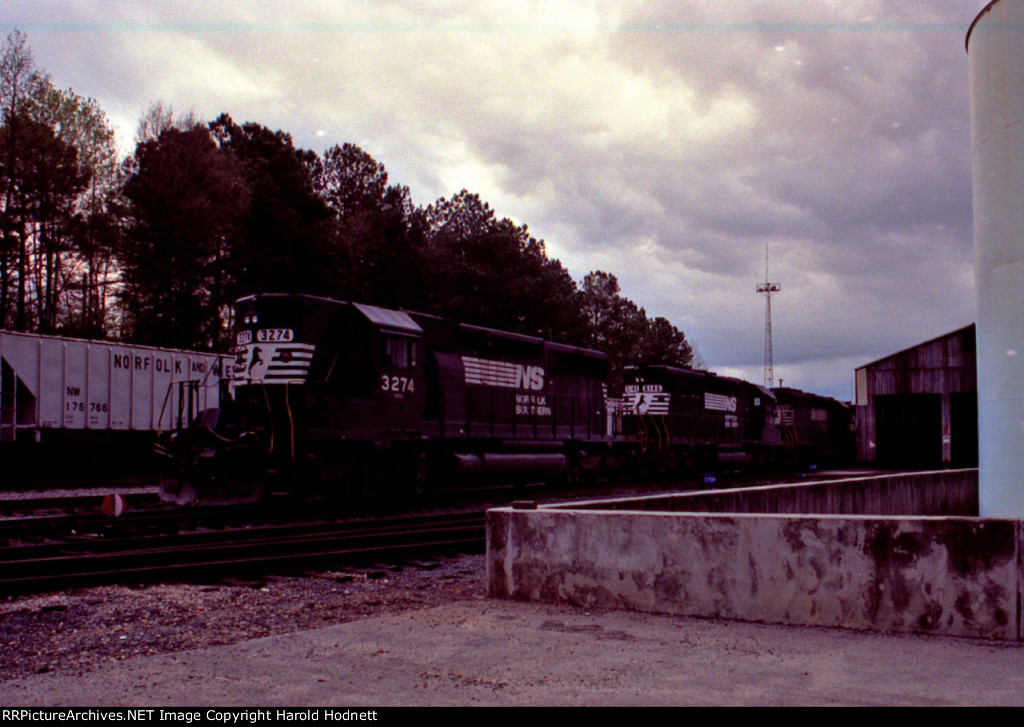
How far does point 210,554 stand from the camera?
9.80 metres

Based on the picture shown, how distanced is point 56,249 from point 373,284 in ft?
57.4

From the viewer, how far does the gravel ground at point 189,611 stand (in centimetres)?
579

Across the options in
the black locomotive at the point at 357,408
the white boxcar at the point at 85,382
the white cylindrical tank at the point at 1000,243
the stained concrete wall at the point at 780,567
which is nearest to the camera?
the stained concrete wall at the point at 780,567

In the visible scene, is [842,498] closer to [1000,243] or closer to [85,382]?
[1000,243]

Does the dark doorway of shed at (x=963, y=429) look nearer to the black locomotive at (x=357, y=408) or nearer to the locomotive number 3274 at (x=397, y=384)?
the black locomotive at (x=357, y=408)

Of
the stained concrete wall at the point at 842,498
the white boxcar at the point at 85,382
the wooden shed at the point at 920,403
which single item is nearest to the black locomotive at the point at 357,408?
the white boxcar at the point at 85,382

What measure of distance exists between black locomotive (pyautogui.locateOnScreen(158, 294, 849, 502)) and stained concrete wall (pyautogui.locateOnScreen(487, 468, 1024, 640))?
8203 mm

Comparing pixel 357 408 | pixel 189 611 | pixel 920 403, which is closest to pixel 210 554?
pixel 189 611

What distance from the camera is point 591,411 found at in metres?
24.8

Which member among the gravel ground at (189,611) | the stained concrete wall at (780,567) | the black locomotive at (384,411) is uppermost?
the black locomotive at (384,411)

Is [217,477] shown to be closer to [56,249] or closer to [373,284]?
[56,249]

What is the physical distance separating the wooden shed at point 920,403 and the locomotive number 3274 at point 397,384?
894 inches

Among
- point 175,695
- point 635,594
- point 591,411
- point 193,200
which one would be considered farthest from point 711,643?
point 193,200

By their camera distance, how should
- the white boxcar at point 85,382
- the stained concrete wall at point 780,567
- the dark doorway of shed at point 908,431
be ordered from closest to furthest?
the stained concrete wall at point 780,567 → the white boxcar at point 85,382 → the dark doorway of shed at point 908,431
